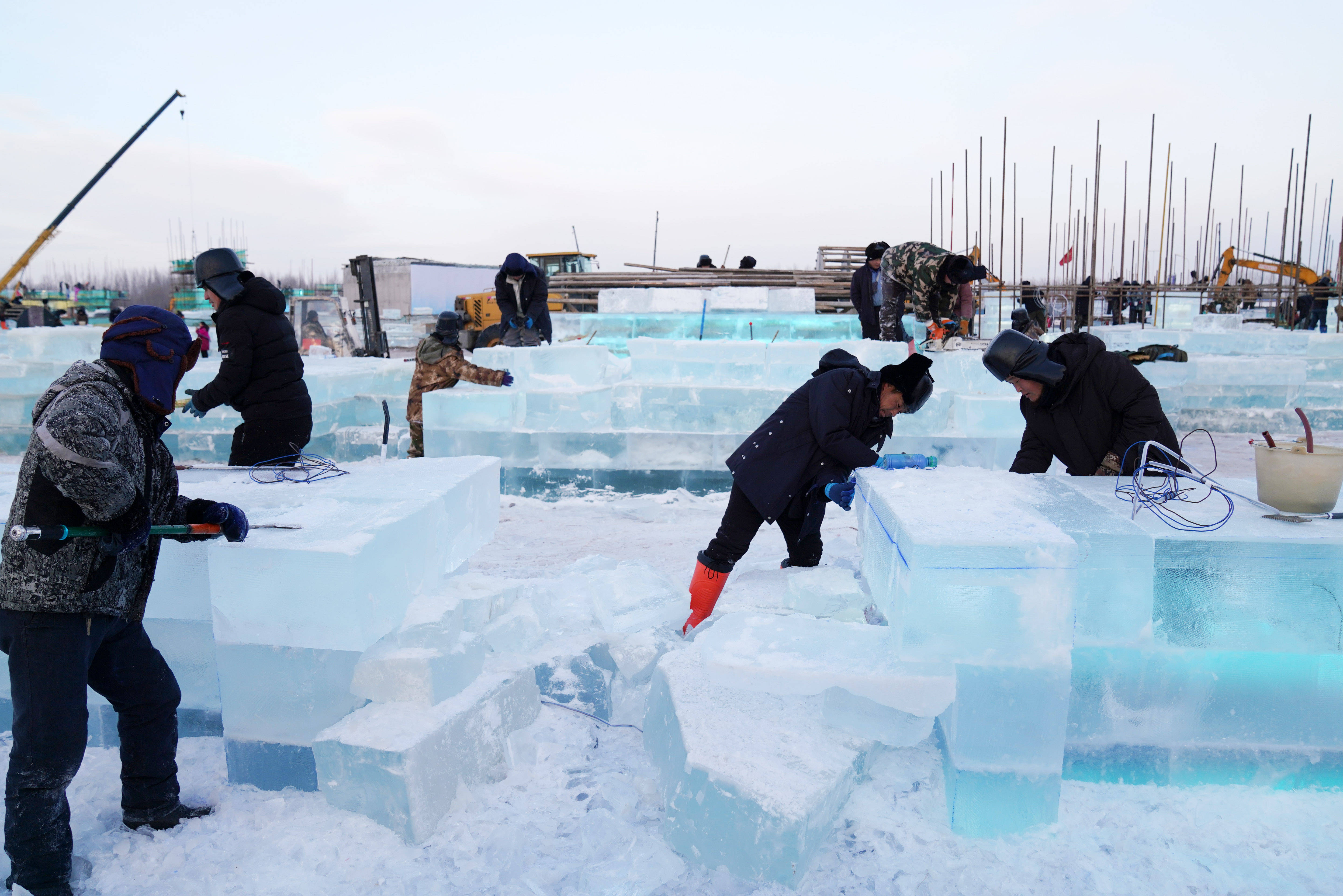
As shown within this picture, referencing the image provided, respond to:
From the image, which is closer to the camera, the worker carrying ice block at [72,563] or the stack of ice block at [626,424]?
the worker carrying ice block at [72,563]

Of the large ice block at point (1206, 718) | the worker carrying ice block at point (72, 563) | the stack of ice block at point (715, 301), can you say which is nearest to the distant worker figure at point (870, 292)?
the stack of ice block at point (715, 301)

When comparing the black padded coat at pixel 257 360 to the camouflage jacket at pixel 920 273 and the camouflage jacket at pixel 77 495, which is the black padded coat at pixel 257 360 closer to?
the camouflage jacket at pixel 77 495

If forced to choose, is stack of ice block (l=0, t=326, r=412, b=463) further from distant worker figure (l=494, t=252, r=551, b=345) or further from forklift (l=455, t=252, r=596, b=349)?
forklift (l=455, t=252, r=596, b=349)

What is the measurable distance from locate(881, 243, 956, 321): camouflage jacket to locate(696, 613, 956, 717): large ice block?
15.1 ft

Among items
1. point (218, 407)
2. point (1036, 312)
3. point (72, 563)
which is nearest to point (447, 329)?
point (218, 407)

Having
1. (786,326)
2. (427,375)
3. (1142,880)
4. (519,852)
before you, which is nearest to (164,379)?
(519,852)

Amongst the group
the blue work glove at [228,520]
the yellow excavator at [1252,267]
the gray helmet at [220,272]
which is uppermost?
the yellow excavator at [1252,267]

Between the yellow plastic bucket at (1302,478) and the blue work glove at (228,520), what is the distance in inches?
102

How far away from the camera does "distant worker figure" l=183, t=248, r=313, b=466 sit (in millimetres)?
3408

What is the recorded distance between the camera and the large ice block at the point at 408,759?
194 centimetres

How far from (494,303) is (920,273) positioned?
1057 centimetres

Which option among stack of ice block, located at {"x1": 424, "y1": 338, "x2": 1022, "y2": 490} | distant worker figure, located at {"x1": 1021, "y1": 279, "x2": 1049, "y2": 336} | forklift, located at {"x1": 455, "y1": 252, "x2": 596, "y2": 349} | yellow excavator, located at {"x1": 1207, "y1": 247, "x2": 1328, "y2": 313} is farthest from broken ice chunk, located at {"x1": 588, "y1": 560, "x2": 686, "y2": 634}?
yellow excavator, located at {"x1": 1207, "y1": 247, "x2": 1328, "y2": 313}

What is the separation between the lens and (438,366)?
5.87 metres

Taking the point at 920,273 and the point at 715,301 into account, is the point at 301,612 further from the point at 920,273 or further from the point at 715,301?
the point at 715,301
